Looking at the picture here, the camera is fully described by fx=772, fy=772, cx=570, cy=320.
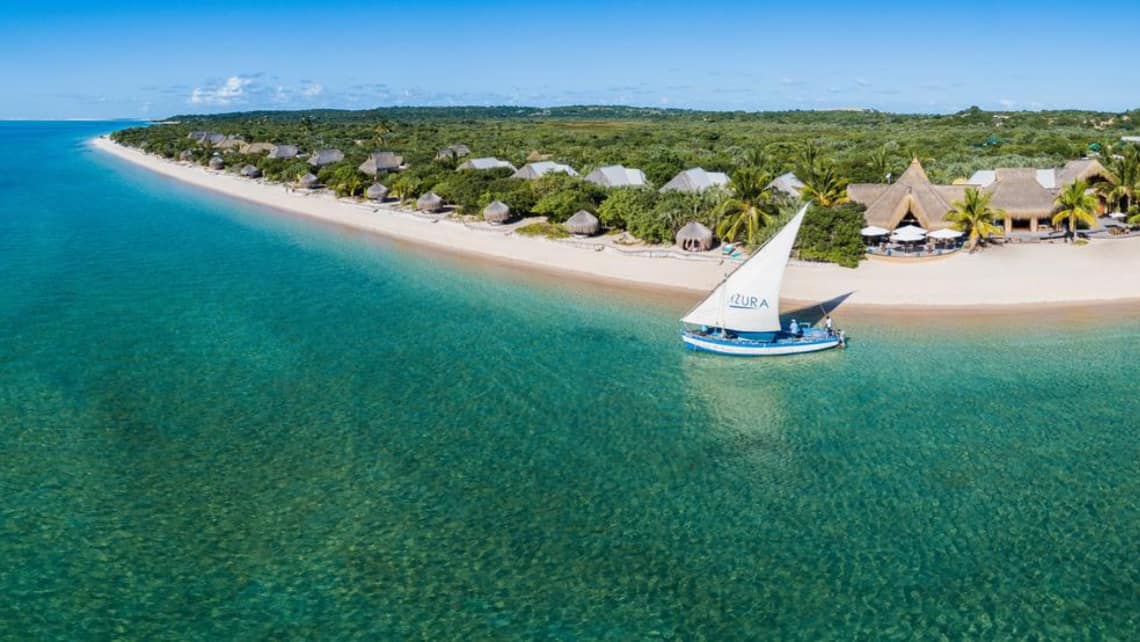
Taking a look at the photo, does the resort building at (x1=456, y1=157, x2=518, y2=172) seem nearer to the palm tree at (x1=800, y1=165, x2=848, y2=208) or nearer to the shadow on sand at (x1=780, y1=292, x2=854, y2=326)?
the palm tree at (x1=800, y1=165, x2=848, y2=208)

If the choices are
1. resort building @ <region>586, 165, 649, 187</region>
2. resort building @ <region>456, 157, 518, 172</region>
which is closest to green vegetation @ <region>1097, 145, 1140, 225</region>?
resort building @ <region>586, 165, 649, 187</region>

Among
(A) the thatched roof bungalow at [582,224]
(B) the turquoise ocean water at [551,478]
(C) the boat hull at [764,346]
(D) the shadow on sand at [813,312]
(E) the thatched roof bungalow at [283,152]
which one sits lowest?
(B) the turquoise ocean water at [551,478]

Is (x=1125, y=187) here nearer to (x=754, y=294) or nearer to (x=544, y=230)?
(x=754, y=294)

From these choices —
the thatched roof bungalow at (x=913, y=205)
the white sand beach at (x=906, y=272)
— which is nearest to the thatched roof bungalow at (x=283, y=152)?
the white sand beach at (x=906, y=272)

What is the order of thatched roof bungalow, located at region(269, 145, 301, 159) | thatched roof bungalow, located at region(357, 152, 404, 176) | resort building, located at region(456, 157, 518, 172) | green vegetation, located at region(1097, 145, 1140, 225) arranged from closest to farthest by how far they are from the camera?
green vegetation, located at region(1097, 145, 1140, 225), resort building, located at region(456, 157, 518, 172), thatched roof bungalow, located at region(357, 152, 404, 176), thatched roof bungalow, located at region(269, 145, 301, 159)

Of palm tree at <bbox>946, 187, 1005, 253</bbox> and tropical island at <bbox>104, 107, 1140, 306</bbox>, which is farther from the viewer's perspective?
palm tree at <bbox>946, 187, 1005, 253</bbox>

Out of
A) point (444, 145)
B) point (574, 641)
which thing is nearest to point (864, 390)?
point (574, 641)

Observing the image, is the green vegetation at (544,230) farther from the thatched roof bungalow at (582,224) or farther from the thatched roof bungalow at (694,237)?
the thatched roof bungalow at (694,237)
